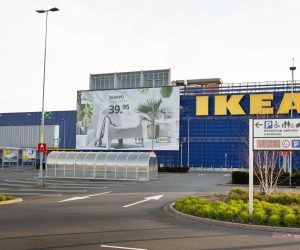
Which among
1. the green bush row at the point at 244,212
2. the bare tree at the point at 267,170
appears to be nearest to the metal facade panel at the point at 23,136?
the bare tree at the point at 267,170

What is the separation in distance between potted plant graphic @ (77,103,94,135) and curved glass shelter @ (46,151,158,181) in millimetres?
41575

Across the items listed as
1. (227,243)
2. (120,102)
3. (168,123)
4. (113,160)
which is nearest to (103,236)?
(227,243)

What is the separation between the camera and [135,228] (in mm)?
11656

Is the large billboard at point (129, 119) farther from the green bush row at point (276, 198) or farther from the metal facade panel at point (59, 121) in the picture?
the green bush row at point (276, 198)

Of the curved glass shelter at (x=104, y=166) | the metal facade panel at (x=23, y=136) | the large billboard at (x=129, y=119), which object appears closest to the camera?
the curved glass shelter at (x=104, y=166)

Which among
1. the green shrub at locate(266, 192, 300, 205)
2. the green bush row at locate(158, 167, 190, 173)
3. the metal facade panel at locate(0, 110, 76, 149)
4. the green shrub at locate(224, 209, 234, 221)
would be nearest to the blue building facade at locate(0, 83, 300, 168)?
the green bush row at locate(158, 167, 190, 173)

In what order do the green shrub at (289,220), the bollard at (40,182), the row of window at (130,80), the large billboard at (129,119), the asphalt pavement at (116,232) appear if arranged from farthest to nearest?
the row of window at (130,80), the large billboard at (129,119), the bollard at (40,182), the green shrub at (289,220), the asphalt pavement at (116,232)

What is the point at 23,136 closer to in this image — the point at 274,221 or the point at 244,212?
the point at 244,212

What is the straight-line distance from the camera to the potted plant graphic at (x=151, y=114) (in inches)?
2968

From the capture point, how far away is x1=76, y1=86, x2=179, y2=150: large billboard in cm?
7500

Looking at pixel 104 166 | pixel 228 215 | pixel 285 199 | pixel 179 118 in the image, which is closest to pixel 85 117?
pixel 179 118

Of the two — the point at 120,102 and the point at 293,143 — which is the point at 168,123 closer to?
the point at 120,102

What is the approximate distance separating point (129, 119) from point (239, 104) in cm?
2026

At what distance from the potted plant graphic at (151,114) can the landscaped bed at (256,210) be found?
57618mm
